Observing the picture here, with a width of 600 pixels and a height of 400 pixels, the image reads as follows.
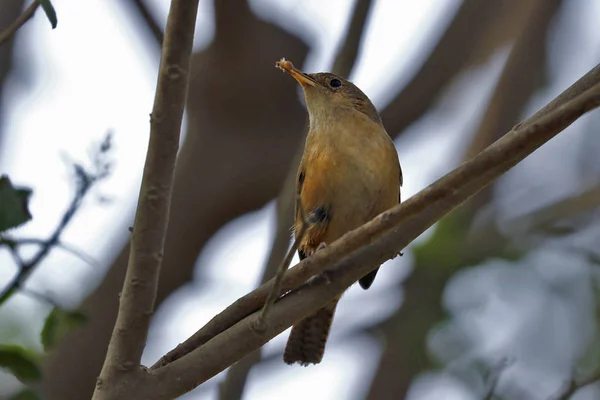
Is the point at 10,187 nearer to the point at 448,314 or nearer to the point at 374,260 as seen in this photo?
the point at 374,260

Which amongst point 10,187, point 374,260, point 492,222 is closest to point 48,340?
point 10,187

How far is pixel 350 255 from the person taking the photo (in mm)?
2611

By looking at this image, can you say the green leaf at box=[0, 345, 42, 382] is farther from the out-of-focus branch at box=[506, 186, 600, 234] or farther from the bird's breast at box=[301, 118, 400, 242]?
the out-of-focus branch at box=[506, 186, 600, 234]

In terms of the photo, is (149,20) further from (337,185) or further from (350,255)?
(350,255)

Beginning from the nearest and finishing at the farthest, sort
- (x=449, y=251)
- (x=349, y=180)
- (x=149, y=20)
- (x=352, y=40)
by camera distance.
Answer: (x=349, y=180) → (x=352, y=40) → (x=449, y=251) → (x=149, y=20)

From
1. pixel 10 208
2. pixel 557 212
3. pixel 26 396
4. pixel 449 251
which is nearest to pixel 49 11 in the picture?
pixel 10 208

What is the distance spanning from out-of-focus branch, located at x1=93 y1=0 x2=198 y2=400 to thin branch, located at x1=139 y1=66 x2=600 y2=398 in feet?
0.32

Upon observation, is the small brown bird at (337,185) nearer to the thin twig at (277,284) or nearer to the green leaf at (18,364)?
the thin twig at (277,284)

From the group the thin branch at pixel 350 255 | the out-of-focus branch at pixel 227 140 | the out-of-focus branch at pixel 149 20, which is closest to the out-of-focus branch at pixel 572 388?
the thin branch at pixel 350 255

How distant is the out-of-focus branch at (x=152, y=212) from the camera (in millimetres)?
2303

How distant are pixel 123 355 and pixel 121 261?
2766 mm

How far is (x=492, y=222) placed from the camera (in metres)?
5.52

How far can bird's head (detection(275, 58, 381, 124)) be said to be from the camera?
4.73 meters

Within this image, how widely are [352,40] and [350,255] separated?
7.47 ft
